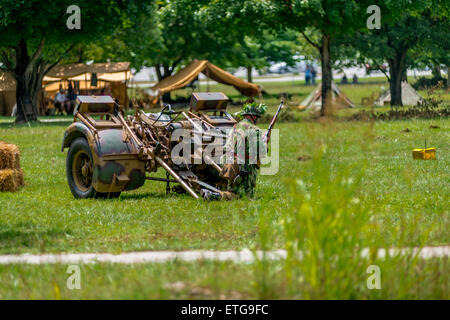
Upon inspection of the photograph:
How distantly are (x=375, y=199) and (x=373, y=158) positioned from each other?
7.43 meters

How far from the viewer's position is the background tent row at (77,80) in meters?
47.2

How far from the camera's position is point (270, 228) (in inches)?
360

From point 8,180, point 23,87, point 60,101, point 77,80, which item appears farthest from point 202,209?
point 77,80

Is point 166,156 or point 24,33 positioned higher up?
point 24,33

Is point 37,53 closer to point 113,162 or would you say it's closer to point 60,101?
point 60,101

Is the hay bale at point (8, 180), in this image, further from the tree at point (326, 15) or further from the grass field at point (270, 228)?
the tree at point (326, 15)

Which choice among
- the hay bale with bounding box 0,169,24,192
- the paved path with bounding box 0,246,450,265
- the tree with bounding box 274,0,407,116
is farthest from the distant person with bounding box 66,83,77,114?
the paved path with bounding box 0,246,450,265

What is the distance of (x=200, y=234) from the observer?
35.6ft

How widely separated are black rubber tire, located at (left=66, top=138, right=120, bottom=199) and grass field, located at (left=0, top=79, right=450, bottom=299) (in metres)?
0.23

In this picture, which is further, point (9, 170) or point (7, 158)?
point (7, 158)

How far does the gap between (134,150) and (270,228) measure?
18.2 ft

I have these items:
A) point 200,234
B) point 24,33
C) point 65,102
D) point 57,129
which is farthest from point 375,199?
point 65,102

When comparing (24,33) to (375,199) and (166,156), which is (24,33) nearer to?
(166,156)

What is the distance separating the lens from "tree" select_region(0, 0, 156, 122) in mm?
33250
